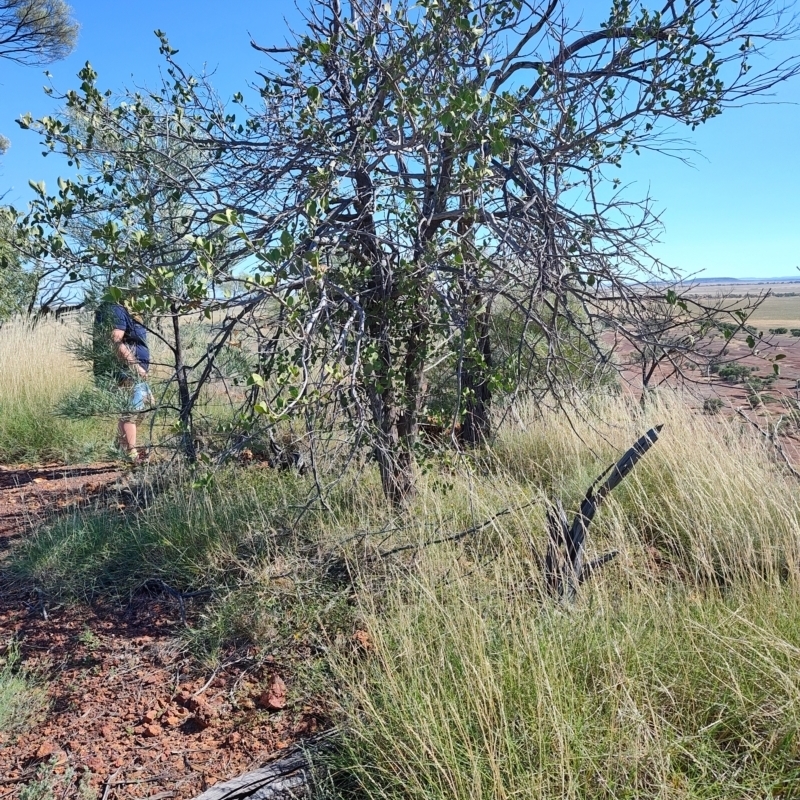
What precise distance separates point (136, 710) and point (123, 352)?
3.58 metres

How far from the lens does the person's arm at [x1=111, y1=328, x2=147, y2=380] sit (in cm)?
558

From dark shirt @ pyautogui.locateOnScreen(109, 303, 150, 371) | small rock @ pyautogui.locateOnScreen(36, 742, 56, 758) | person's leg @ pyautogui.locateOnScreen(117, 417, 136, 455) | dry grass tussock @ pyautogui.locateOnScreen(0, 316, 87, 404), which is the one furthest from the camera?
dry grass tussock @ pyautogui.locateOnScreen(0, 316, 87, 404)

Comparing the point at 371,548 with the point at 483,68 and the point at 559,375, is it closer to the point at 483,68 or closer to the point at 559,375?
the point at 559,375

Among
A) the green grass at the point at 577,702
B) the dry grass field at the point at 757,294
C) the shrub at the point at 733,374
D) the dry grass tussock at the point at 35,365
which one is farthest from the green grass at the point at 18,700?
the dry grass tussock at the point at 35,365

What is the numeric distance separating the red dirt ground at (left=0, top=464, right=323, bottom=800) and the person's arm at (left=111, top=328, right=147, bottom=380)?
95.2 inches

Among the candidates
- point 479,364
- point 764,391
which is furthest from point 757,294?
point 764,391

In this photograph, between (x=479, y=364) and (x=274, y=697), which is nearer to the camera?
(x=274, y=697)

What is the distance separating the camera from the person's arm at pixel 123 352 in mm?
5582

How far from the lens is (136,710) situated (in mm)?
2795

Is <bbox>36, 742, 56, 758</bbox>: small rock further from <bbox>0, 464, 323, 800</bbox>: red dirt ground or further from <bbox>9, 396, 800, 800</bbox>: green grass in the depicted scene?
<bbox>9, 396, 800, 800</bbox>: green grass

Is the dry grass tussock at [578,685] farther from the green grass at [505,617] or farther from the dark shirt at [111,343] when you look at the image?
the dark shirt at [111,343]

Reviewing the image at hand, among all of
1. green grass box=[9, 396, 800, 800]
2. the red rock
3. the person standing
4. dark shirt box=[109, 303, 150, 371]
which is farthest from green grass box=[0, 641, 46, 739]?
dark shirt box=[109, 303, 150, 371]

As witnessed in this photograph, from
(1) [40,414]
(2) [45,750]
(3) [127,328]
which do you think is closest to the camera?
(2) [45,750]

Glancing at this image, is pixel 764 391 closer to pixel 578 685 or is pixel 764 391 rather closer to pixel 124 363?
pixel 578 685
